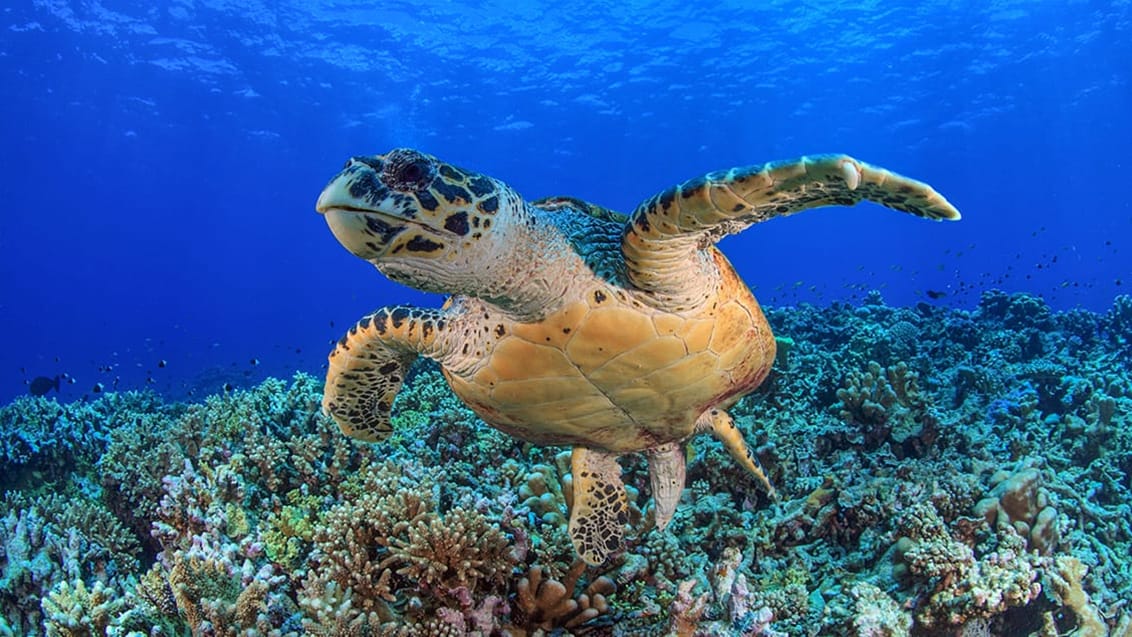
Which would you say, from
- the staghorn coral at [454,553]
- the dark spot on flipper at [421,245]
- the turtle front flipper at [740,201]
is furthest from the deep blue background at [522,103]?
the turtle front flipper at [740,201]

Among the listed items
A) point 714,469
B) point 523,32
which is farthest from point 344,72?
point 714,469

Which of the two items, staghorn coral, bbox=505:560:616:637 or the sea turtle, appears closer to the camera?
the sea turtle

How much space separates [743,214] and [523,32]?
95.5 ft

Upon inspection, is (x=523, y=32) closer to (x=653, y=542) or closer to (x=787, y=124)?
(x=787, y=124)

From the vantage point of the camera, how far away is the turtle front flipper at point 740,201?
2.00 m

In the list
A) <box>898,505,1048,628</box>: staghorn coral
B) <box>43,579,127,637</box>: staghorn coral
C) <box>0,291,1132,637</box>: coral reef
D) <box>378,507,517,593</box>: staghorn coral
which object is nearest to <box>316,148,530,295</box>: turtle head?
<box>378,507,517,593</box>: staghorn coral

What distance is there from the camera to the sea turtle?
6.86 ft

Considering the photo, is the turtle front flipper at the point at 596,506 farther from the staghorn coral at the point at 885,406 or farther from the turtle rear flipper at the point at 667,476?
the staghorn coral at the point at 885,406

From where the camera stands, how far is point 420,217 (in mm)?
2074

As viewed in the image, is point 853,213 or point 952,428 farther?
point 853,213

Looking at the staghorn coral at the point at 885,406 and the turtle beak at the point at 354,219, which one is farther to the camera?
the staghorn coral at the point at 885,406

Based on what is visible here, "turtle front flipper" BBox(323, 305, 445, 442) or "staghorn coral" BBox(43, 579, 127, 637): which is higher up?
"turtle front flipper" BBox(323, 305, 445, 442)

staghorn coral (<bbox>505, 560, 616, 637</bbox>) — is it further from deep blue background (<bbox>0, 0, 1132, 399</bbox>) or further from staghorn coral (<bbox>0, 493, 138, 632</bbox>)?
deep blue background (<bbox>0, 0, 1132, 399</bbox>)

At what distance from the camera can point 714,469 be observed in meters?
4.35
